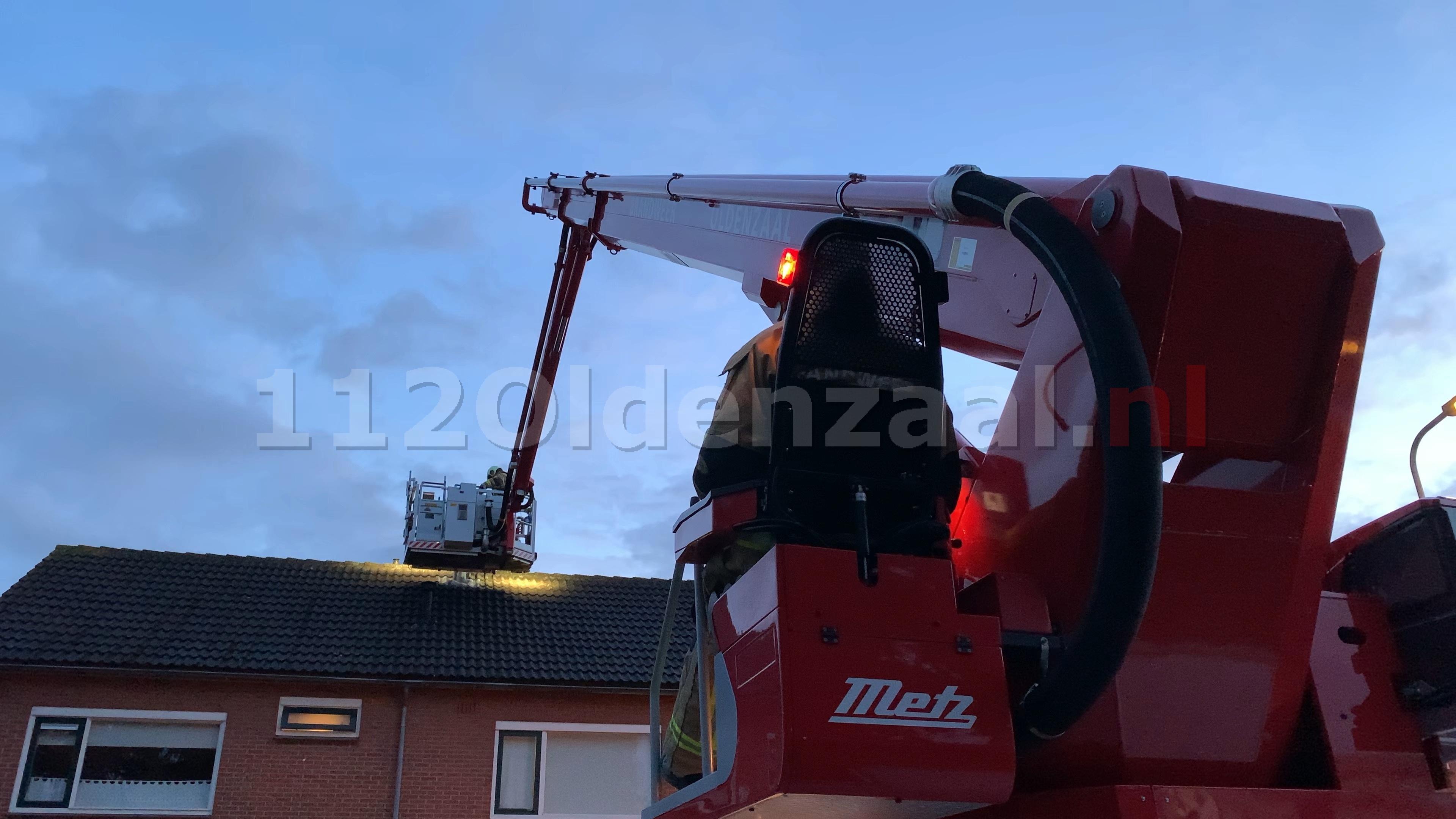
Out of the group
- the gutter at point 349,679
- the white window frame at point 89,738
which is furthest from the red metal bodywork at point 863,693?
the white window frame at point 89,738

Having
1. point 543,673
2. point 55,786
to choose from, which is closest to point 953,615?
point 543,673

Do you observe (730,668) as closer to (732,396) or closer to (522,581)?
(732,396)

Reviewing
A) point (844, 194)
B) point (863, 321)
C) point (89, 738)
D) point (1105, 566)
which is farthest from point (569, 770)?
point (1105, 566)

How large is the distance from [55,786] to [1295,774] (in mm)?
15045

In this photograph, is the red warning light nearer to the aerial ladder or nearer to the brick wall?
the aerial ladder

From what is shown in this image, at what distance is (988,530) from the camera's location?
9.96 ft

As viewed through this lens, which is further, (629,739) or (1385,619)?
(629,739)

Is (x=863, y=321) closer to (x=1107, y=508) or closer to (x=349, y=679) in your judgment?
(x=1107, y=508)

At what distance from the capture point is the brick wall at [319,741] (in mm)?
13906

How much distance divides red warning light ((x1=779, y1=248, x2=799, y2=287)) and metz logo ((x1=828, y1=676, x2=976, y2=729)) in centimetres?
263

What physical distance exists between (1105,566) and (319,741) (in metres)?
14.3

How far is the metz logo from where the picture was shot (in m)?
2.38

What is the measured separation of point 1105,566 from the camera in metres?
2.37

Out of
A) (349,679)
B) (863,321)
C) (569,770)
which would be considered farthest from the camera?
(569,770)
